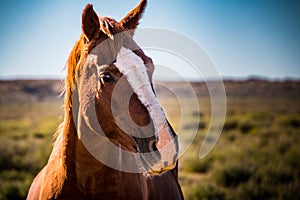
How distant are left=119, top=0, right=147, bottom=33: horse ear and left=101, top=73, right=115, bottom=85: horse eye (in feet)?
1.99

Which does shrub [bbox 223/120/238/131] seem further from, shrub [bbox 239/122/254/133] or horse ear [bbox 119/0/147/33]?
horse ear [bbox 119/0/147/33]

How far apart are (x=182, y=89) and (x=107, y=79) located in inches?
2231

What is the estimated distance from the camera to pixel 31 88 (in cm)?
4688

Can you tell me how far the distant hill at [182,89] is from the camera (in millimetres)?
46812

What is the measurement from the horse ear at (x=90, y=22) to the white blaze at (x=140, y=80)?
316mm

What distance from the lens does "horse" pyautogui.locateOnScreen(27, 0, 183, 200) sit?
6.09 ft

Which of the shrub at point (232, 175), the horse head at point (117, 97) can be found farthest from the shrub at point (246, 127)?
the horse head at point (117, 97)

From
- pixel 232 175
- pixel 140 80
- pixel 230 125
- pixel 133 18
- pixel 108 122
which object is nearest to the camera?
pixel 140 80

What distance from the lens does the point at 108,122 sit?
209 cm

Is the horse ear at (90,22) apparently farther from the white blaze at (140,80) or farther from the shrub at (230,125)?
the shrub at (230,125)

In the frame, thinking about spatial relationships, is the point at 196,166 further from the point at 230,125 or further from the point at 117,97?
the point at 230,125

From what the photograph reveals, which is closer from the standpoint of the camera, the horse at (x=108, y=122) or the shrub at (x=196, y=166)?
the horse at (x=108, y=122)

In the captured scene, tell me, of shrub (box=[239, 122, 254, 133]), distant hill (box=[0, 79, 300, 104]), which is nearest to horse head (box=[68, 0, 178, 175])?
shrub (box=[239, 122, 254, 133])

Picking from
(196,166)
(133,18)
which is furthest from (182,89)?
(133,18)
